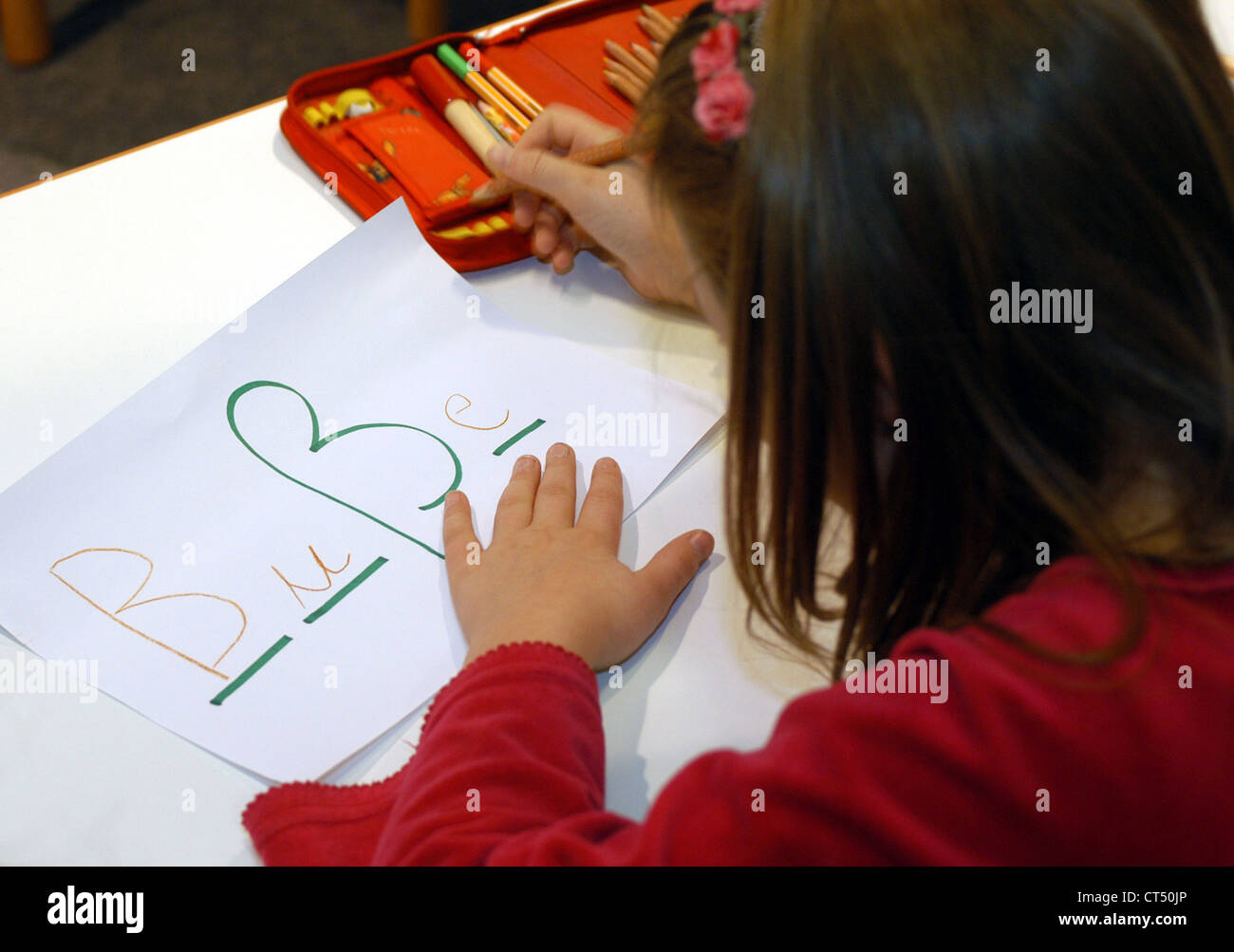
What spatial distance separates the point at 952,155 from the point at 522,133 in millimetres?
431

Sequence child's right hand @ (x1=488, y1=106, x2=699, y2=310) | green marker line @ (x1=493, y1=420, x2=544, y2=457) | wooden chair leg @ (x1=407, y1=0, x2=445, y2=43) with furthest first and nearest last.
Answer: wooden chair leg @ (x1=407, y1=0, x2=445, y2=43)
child's right hand @ (x1=488, y1=106, x2=699, y2=310)
green marker line @ (x1=493, y1=420, x2=544, y2=457)

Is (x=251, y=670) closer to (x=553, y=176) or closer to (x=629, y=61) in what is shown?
(x=553, y=176)

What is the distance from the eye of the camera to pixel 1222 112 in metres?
0.44

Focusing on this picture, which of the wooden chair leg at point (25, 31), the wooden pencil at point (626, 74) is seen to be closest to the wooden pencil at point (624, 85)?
the wooden pencil at point (626, 74)

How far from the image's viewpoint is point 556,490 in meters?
0.60

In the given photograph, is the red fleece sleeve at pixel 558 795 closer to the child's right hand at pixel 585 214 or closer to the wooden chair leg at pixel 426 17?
the child's right hand at pixel 585 214

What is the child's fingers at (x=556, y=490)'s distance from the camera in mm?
586

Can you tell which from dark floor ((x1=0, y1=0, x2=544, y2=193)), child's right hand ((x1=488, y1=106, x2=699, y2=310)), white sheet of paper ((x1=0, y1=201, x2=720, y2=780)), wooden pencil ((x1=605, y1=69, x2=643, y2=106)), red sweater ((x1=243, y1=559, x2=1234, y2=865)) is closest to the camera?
red sweater ((x1=243, y1=559, x2=1234, y2=865))

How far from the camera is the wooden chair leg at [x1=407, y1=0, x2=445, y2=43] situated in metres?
1.80

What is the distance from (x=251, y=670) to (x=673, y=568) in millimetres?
212

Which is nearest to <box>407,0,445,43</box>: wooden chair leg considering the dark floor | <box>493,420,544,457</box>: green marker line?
the dark floor

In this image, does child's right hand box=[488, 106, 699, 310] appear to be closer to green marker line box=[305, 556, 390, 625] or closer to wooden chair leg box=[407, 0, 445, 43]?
green marker line box=[305, 556, 390, 625]

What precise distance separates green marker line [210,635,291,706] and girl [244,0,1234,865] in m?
0.06
